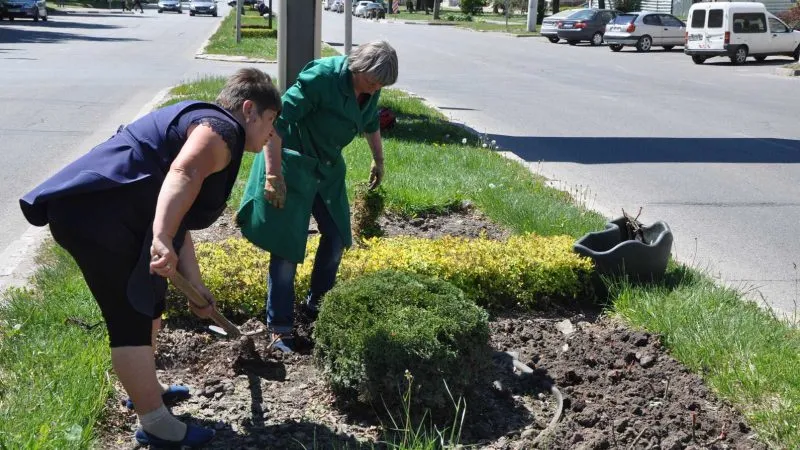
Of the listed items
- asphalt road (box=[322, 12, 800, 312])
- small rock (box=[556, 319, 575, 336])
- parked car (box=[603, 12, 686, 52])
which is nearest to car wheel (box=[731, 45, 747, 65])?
asphalt road (box=[322, 12, 800, 312])

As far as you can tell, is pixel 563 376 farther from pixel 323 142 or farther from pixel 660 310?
pixel 323 142

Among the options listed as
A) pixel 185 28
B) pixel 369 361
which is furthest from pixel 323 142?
pixel 185 28

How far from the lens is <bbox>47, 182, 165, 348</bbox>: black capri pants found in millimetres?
3213

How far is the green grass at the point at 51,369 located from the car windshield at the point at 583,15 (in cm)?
3728

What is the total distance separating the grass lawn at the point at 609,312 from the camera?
11.3 ft

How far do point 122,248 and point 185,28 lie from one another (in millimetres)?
43377

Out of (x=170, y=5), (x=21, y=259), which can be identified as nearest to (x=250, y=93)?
(x=21, y=259)

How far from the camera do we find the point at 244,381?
4184 millimetres

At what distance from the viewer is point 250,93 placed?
11.0ft

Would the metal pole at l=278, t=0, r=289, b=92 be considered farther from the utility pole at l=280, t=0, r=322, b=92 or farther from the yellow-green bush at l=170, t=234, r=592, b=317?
the yellow-green bush at l=170, t=234, r=592, b=317

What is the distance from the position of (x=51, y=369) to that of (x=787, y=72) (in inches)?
1002

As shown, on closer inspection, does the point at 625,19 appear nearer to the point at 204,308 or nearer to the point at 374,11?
the point at 204,308

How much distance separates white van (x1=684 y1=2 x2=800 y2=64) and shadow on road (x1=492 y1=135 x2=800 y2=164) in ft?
55.2

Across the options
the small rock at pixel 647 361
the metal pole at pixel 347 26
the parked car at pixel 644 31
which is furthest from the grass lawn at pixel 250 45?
the small rock at pixel 647 361
